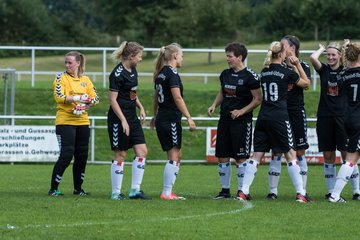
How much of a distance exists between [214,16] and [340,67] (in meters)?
45.2

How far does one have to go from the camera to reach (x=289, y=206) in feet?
38.6

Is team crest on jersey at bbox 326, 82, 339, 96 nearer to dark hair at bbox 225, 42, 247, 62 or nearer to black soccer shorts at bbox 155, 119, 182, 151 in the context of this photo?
dark hair at bbox 225, 42, 247, 62

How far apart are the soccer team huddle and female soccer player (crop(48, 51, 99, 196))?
0.01 m

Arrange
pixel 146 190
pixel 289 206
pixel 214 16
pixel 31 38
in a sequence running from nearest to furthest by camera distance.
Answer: pixel 289 206 → pixel 146 190 → pixel 214 16 → pixel 31 38

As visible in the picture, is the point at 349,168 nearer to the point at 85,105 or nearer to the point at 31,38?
the point at 85,105

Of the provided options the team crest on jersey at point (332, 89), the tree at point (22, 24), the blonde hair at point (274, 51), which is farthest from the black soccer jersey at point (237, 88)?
the tree at point (22, 24)

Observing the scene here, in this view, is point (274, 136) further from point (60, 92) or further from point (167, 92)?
point (60, 92)

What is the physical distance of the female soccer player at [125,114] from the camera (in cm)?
1219

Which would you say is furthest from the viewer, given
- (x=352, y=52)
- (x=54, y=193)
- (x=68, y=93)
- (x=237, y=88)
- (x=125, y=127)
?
(x=54, y=193)

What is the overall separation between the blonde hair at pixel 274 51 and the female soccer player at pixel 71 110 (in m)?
2.47

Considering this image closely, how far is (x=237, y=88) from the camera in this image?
41.1 feet

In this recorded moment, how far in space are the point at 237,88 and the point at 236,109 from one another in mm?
288

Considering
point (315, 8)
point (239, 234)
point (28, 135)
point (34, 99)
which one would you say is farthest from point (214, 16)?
point (239, 234)

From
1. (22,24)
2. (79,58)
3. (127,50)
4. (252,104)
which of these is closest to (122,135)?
(127,50)
